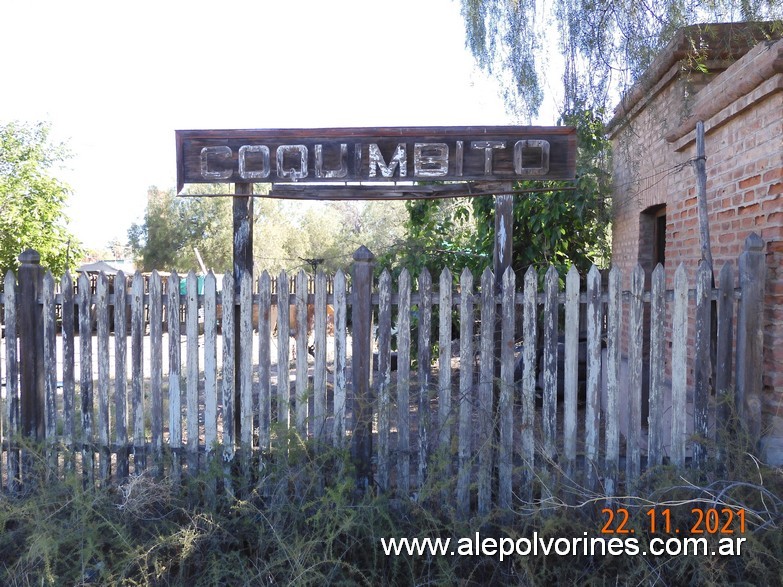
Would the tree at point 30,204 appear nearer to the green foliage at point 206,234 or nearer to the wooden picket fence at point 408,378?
the wooden picket fence at point 408,378

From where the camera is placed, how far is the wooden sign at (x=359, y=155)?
182 inches

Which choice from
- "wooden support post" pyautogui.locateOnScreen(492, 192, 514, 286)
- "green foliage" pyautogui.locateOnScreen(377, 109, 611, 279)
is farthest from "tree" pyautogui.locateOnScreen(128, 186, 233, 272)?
"wooden support post" pyautogui.locateOnScreen(492, 192, 514, 286)

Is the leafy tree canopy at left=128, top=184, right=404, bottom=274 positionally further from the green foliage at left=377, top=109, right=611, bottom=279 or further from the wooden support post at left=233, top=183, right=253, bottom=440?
the wooden support post at left=233, top=183, right=253, bottom=440

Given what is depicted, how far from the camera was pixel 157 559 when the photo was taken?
138 inches

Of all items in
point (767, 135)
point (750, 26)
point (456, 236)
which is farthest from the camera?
point (456, 236)

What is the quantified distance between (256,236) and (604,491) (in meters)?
28.0

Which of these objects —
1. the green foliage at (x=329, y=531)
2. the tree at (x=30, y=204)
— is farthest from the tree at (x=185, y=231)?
the green foliage at (x=329, y=531)

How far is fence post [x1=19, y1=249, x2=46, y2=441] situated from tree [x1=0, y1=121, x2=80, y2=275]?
9961mm

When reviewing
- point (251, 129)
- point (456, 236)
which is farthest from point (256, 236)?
point (251, 129)

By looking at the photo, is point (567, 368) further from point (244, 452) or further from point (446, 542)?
point (244, 452)

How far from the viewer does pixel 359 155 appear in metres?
4.66

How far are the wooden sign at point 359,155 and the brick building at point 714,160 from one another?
1.16 metres

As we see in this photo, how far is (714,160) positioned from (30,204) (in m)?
13.8

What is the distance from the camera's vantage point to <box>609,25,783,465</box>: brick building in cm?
401
